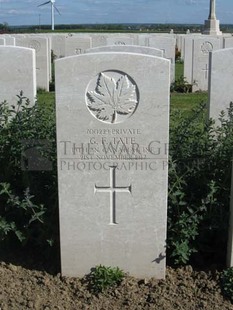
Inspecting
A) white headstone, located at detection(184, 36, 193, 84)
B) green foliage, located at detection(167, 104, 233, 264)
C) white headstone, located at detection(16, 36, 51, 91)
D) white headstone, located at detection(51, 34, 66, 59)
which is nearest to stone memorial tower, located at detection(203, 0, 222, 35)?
white headstone, located at detection(51, 34, 66, 59)

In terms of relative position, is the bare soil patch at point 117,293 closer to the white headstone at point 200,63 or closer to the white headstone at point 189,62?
the white headstone at point 200,63

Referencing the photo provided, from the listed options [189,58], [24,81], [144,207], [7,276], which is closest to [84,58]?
[144,207]

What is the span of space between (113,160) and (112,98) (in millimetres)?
406

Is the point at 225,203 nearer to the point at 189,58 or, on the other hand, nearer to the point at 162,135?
the point at 162,135

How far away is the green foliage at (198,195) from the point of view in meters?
3.72

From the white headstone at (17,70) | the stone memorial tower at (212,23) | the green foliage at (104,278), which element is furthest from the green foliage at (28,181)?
the stone memorial tower at (212,23)

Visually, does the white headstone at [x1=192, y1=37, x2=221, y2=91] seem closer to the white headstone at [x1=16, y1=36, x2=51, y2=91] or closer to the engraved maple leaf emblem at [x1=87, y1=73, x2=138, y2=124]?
the white headstone at [x1=16, y1=36, x2=51, y2=91]

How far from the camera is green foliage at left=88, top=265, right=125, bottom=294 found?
3.64 metres

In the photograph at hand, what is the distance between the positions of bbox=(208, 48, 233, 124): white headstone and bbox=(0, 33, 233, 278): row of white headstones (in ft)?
9.66

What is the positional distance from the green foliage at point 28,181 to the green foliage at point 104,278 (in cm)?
39

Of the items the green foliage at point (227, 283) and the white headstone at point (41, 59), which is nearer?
the green foliage at point (227, 283)

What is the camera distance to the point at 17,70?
21.1 feet

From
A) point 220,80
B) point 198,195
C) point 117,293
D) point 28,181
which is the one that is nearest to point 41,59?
point 220,80

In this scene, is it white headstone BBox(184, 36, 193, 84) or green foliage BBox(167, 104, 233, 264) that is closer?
green foliage BBox(167, 104, 233, 264)
